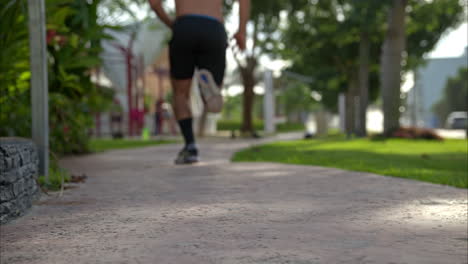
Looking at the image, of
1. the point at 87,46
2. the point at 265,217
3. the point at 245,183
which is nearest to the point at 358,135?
the point at 87,46

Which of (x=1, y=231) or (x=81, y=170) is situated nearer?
(x=1, y=231)

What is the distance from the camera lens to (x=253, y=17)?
60.7 ft

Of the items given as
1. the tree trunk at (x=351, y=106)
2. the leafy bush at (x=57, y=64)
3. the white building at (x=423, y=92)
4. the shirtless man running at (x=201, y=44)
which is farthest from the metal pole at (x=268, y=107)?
the shirtless man running at (x=201, y=44)

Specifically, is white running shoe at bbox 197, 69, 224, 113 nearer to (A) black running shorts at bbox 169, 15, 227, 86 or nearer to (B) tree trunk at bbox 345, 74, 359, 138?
(A) black running shorts at bbox 169, 15, 227, 86

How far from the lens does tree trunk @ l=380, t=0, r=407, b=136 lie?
12.9 m

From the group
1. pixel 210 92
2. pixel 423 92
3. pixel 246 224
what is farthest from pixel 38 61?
pixel 423 92

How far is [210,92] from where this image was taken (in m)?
4.77

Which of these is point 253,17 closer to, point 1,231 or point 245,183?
point 245,183

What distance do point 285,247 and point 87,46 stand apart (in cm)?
454

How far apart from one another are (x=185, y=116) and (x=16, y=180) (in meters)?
2.62

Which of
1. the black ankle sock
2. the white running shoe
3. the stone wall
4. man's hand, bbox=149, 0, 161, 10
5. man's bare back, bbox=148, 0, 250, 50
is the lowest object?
the stone wall

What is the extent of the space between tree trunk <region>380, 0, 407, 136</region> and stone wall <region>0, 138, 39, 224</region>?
35.0 ft

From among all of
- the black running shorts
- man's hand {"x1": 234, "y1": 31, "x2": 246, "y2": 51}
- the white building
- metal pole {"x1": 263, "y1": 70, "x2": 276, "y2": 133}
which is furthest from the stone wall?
the white building

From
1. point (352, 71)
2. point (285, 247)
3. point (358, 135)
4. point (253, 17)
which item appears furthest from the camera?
point (352, 71)
